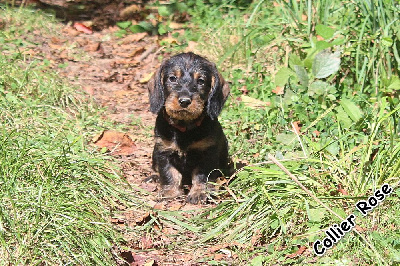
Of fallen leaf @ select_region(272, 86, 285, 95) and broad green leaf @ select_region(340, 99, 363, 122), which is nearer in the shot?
broad green leaf @ select_region(340, 99, 363, 122)

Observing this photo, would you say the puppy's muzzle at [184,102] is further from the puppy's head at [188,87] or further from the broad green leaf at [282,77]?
the broad green leaf at [282,77]

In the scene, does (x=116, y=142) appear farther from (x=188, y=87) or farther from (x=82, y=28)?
(x=82, y=28)

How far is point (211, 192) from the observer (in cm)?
497

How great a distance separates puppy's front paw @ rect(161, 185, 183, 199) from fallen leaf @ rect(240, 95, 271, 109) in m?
1.59

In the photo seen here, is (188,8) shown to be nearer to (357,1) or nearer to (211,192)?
(357,1)

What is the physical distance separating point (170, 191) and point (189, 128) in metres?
0.60

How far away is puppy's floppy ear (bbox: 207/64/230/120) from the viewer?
505 centimetres

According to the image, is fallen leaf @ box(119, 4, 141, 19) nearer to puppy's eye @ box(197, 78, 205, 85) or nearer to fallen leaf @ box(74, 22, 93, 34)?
fallen leaf @ box(74, 22, 93, 34)

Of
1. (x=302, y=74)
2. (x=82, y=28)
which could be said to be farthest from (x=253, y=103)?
(x=82, y=28)

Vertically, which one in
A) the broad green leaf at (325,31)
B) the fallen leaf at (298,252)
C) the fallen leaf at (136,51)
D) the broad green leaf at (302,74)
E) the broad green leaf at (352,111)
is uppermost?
the broad green leaf at (325,31)

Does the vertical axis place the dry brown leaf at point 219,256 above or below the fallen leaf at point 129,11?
below

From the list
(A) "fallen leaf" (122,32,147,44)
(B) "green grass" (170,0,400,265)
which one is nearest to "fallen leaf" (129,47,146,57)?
(A) "fallen leaf" (122,32,147,44)

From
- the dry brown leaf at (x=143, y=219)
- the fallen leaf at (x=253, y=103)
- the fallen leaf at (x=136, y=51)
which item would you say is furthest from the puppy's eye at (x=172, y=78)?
the fallen leaf at (x=136, y=51)

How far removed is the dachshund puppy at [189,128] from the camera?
16.4ft
